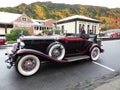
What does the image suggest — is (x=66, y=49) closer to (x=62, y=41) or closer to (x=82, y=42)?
(x=62, y=41)

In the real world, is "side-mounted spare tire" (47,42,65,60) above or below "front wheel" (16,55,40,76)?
above

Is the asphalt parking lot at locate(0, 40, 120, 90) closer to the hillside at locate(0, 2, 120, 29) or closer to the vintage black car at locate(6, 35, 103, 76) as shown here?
the vintage black car at locate(6, 35, 103, 76)

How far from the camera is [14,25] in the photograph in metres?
35.4

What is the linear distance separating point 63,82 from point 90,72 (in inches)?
50.5

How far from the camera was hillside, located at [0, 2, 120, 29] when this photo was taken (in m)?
89.2

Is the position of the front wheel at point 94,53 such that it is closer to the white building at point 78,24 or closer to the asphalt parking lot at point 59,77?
the asphalt parking lot at point 59,77

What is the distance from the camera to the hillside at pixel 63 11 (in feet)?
293

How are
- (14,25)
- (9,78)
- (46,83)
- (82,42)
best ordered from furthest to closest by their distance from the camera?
(14,25) → (82,42) → (9,78) → (46,83)

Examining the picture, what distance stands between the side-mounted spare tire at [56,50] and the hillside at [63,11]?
82.8 m

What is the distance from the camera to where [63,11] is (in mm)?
103125

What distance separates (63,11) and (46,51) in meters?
101

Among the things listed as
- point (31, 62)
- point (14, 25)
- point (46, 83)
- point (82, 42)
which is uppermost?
point (14, 25)

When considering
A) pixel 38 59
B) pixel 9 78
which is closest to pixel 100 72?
pixel 38 59

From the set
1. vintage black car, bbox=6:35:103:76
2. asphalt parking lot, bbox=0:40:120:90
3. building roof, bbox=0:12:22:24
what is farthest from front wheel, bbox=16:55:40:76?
building roof, bbox=0:12:22:24
